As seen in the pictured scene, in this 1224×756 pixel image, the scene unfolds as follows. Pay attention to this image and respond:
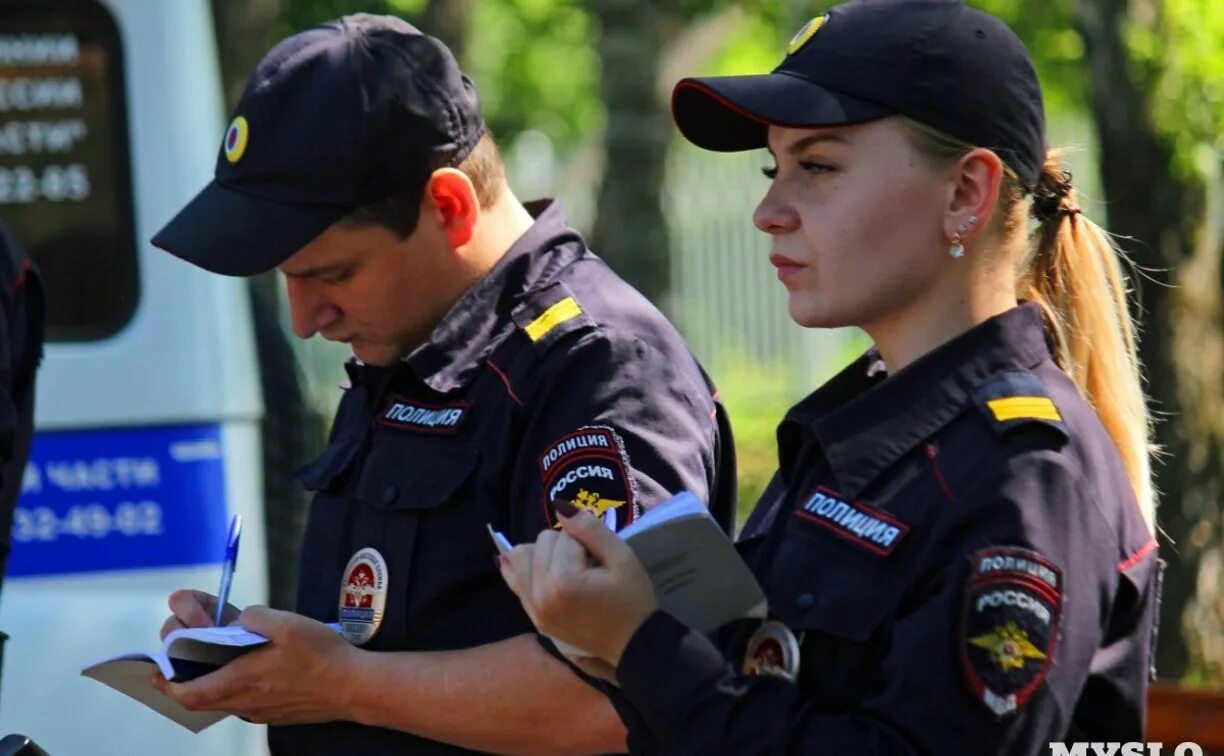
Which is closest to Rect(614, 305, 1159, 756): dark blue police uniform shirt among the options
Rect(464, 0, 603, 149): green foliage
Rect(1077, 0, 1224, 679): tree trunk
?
Rect(1077, 0, 1224, 679): tree trunk

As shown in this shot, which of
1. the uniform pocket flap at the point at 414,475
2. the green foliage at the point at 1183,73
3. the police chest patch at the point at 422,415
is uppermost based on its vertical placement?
the green foliage at the point at 1183,73

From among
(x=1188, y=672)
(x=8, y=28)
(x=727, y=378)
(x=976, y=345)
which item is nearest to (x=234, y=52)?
(x=8, y=28)

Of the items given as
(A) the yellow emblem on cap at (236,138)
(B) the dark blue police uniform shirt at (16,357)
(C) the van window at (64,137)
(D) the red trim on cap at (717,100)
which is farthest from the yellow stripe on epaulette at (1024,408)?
(C) the van window at (64,137)

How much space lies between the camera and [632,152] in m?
9.00

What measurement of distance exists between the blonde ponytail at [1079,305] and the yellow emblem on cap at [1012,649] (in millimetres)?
456

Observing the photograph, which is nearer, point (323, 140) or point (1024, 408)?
point (1024, 408)

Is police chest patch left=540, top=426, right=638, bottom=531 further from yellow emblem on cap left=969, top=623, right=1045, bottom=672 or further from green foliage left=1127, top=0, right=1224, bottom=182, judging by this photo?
green foliage left=1127, top=0, right=1224, bottom=182

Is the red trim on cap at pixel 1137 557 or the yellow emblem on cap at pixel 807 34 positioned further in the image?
the yellow emblem on cap at pixel 807 34

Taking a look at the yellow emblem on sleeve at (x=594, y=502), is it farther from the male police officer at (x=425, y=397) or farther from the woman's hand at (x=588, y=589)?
the woman's hand at (x=588, y=589)

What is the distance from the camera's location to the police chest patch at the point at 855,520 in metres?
1.86

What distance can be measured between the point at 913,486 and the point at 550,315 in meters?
0.69

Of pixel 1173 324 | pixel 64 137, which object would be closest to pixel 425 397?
pixel 64 137

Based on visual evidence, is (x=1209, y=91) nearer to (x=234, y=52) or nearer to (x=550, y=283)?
(x=234, y=52)

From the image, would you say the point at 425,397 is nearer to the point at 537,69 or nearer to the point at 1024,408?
the point at 1024,408
